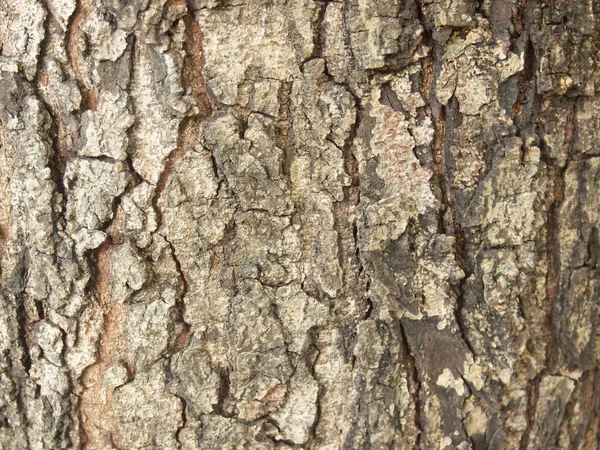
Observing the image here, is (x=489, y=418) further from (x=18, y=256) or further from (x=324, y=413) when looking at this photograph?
(x=18, y=256)

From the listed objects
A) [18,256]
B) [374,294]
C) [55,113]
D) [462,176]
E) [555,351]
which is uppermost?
[55,113]

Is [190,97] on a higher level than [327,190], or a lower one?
higher

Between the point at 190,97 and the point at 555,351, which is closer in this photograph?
the point at 190,97

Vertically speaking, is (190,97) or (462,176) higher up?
(190,97)

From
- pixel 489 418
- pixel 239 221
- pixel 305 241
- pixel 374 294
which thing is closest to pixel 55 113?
pixel 239 221

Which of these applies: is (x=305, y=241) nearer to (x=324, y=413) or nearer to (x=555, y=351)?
(x=324, y=413)

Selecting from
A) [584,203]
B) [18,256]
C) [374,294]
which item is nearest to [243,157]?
[374,294]
